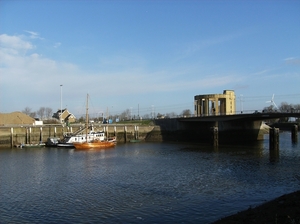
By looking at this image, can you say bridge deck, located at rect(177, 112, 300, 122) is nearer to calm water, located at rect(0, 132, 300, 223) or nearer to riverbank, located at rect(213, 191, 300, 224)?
calm water, located at rect(0, 132, 300, 223)

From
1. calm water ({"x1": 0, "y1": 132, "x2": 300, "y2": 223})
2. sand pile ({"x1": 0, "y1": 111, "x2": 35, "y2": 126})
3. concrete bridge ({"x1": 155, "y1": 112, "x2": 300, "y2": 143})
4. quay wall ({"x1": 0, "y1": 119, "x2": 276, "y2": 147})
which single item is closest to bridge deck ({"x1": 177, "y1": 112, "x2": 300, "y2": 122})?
concrete bridge ({"x1": 155, "y1": 112, "x2": 300, "y2": 143})

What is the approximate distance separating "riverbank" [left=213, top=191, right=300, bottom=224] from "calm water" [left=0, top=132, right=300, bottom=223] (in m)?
2.97

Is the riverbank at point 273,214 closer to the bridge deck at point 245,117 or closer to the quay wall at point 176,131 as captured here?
the bridge deck at point 245,117

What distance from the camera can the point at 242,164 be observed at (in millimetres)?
39438

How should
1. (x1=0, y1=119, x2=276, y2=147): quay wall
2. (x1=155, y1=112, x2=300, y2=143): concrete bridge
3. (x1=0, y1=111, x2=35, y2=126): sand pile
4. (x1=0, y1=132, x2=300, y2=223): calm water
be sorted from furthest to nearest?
(x1=0, y1=111, x2=35, y2=126): sand pile, (x1=155, y1=112, x2=300, y2=143): concrete bridge, (x1=0, y1=119, x2=276, y2=147): quay wall, (x1=0, y1=132, x2=300, y2=223): calm water

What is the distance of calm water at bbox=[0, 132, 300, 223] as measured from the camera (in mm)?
19719

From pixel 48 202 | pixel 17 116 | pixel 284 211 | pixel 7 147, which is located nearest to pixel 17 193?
pixel 48 202

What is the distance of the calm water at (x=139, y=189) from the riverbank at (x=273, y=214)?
2.97m

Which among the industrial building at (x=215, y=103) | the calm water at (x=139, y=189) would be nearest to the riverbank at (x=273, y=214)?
the calm water at (x=139, y=189)

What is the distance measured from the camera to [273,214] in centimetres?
1500

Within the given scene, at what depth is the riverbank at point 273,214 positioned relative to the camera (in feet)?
45.6

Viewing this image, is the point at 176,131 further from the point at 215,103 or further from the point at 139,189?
the point at 139,189

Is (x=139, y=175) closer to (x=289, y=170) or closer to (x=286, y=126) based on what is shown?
(x=289, y=170)

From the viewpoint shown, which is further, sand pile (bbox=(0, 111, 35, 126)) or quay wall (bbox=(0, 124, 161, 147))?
sand pile (bbox=(0, 111, 35, 126))
